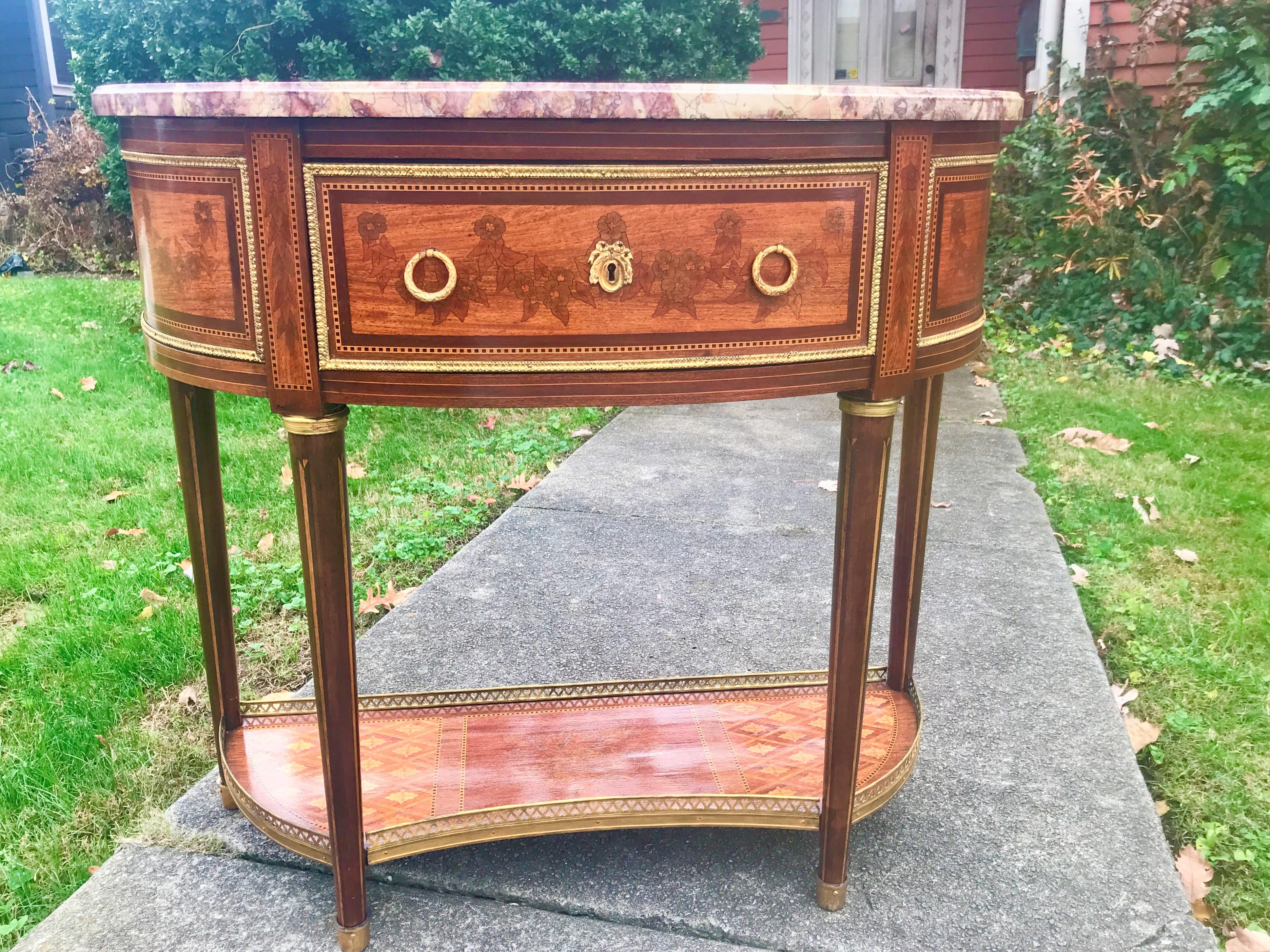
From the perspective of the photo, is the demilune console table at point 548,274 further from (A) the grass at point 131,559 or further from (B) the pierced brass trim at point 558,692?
(A) the grass at point 131,559

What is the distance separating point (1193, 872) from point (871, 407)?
106 centimetres

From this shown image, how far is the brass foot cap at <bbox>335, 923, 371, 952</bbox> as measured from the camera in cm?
156

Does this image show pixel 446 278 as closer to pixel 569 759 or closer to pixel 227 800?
pixel 569 759

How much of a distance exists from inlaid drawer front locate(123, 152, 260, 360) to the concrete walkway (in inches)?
36.0

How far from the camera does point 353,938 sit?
1559 millimetres

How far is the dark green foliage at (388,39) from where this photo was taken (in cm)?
452

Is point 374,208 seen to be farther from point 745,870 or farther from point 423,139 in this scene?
point 745,870

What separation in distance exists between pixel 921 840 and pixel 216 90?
1610 mm

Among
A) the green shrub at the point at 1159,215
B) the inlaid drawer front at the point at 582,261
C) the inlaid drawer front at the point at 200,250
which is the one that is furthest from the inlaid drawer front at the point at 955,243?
the green shrub at the point at 1159,215

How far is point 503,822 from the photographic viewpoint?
5.42ft

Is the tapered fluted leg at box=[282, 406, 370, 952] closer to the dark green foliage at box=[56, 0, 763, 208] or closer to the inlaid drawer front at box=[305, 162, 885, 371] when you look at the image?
the inlaid drawer front at box=[305, 162, 885, 371]

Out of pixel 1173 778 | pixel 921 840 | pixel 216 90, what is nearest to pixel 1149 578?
pixel 1173 778

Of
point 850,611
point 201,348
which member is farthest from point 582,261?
point 850,611

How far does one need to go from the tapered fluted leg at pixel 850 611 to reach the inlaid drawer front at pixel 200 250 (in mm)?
824
